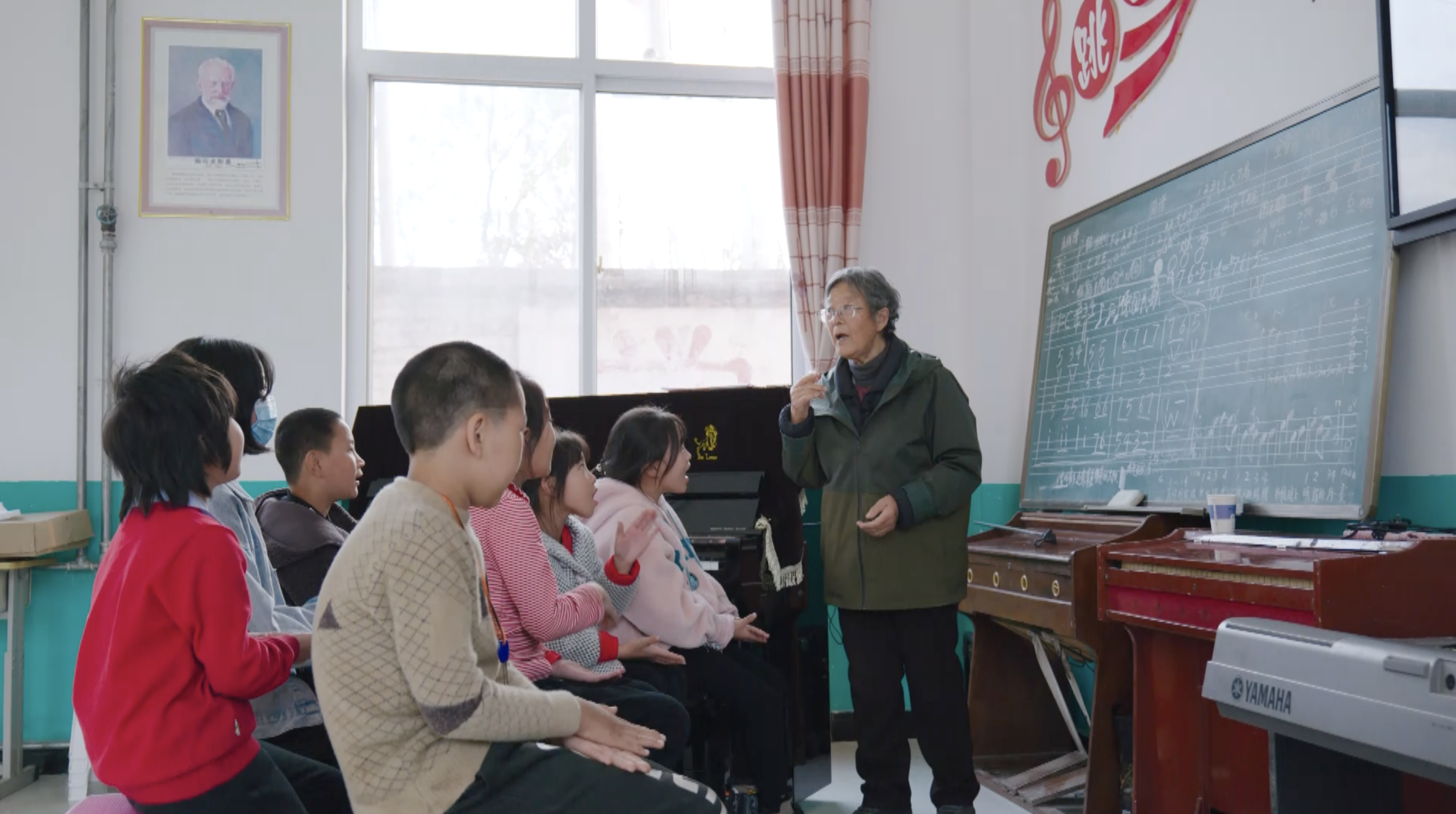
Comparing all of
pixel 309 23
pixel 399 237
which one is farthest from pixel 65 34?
pixel 399 237

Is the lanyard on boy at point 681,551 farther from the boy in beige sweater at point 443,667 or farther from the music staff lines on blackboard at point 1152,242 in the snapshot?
the music staff lines on blackboard at point 1152,242

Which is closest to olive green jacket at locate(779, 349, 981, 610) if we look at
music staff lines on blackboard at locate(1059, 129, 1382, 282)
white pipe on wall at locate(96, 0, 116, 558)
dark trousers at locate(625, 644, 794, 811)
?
dark trousers at locate(625, 644, 794, 811)

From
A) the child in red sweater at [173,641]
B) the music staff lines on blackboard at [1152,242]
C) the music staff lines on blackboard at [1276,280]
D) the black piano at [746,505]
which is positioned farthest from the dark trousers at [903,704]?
the child in red sweater at [173,641]

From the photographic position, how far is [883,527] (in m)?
2.79

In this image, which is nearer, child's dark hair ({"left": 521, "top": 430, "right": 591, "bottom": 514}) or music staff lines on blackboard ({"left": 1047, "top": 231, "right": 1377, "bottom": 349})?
child's dark hair ({"left": 521, "top": 430, "right": 591, "bottom": 514})

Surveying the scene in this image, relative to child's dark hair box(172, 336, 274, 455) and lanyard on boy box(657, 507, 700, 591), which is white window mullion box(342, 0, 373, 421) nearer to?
lanyard on boy box(657, 507, 700, 591)

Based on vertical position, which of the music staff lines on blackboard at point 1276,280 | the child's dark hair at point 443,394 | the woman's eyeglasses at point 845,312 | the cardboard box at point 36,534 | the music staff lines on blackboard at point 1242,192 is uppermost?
the music staff lines on blackboard at point 1242,192

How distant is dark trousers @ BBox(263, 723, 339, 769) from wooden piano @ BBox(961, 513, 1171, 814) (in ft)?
5.37

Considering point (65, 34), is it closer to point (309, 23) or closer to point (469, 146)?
point (309, 23)

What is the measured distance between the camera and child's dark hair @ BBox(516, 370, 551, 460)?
2.11 m

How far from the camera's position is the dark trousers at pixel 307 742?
1971 millimetres

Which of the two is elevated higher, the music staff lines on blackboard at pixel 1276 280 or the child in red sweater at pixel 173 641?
the music staff lines on blackboard at pixel 1276 280

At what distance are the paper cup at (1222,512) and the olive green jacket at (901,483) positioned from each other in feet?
1.81

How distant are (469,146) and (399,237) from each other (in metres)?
0.46
